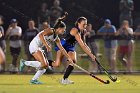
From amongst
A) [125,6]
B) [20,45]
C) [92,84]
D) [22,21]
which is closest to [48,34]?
[92,84]

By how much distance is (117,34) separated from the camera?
25969mm

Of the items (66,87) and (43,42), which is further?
(43,42)

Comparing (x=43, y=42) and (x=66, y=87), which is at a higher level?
(x=43, y=42)

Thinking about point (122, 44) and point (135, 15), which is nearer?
point (122, 44)

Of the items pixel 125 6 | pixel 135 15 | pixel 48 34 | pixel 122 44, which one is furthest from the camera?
pixel 135 15

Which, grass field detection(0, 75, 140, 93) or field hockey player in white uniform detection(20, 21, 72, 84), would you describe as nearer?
grass field detection(0, 75, 140, 93)

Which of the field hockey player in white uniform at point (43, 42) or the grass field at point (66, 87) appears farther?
the field hockey player in white uniform at point (43, 42)

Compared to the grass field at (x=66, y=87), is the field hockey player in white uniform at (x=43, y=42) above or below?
above

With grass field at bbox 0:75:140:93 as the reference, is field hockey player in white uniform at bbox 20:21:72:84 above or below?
above

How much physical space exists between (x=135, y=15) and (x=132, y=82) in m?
16.0

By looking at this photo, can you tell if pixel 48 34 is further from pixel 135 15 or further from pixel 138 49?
pixel 135 15

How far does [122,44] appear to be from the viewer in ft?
85.1

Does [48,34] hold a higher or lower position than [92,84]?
higher

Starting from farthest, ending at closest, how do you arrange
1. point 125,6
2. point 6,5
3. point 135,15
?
point 135,15, point 6,5, point 125,6
